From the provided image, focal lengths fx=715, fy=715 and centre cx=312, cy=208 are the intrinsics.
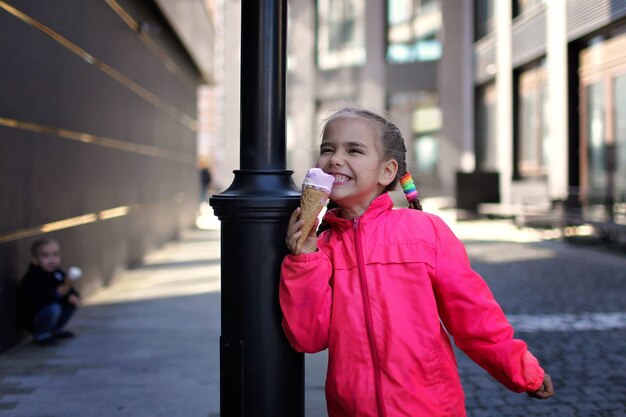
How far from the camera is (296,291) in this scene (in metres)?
2.29

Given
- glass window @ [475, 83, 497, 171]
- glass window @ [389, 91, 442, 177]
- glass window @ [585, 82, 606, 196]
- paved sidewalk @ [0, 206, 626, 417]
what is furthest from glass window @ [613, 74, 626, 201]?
glass window @ [389, 91, 442, 177]

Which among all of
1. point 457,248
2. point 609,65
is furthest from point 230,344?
point 609,65

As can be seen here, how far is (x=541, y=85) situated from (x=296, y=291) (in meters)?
17.3

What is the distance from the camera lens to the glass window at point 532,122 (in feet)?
59.7

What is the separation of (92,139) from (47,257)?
2.68m

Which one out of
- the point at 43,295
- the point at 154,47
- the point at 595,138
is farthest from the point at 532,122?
the point at 43,295

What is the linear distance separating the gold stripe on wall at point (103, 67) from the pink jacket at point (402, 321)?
405cm

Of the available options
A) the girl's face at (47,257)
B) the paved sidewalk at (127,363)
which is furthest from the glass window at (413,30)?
the girl's face at (47,257)

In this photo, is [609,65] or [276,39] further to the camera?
[609,65]

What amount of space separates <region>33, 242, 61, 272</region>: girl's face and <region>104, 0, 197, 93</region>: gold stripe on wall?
421 cm

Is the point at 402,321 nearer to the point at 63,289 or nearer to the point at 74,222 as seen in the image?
the point at 63,289

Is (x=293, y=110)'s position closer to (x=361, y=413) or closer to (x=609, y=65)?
(x=609, y=65)

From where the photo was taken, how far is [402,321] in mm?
2191

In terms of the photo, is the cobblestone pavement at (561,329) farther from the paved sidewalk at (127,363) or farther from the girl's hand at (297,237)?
the girl's hand at (297,237)
